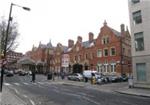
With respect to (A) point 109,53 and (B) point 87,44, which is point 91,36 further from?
(A) point 109,53

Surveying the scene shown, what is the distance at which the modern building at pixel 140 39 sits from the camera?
30.2 metres

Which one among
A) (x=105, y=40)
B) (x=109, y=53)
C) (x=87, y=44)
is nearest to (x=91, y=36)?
(x=87, y=44)

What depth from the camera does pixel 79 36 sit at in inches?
2803

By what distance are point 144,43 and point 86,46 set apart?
37766mm

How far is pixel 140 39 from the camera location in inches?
1248

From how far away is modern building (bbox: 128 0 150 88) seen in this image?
30219 mm

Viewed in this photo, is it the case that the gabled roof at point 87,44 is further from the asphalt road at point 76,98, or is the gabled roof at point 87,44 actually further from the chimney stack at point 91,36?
the asphalt road at point 76,98

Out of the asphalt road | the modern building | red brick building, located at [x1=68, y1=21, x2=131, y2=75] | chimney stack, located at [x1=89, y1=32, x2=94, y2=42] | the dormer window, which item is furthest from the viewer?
chimney stack, located at [x1=89, y1=32, x2=94, y2=42]

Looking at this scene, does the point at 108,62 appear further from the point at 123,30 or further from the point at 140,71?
the point at 140,71

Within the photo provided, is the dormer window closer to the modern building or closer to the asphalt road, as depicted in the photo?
the modern building

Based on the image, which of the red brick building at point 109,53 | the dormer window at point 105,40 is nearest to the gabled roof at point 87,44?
the red brick building at point 109,53

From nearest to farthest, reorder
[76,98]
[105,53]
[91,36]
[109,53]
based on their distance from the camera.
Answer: [76,98]
[109,53]
[105,53]
[91,36]

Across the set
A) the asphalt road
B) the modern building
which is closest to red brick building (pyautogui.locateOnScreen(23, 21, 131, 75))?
the modern building

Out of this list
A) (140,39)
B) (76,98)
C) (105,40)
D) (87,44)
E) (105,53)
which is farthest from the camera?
(87,44)
